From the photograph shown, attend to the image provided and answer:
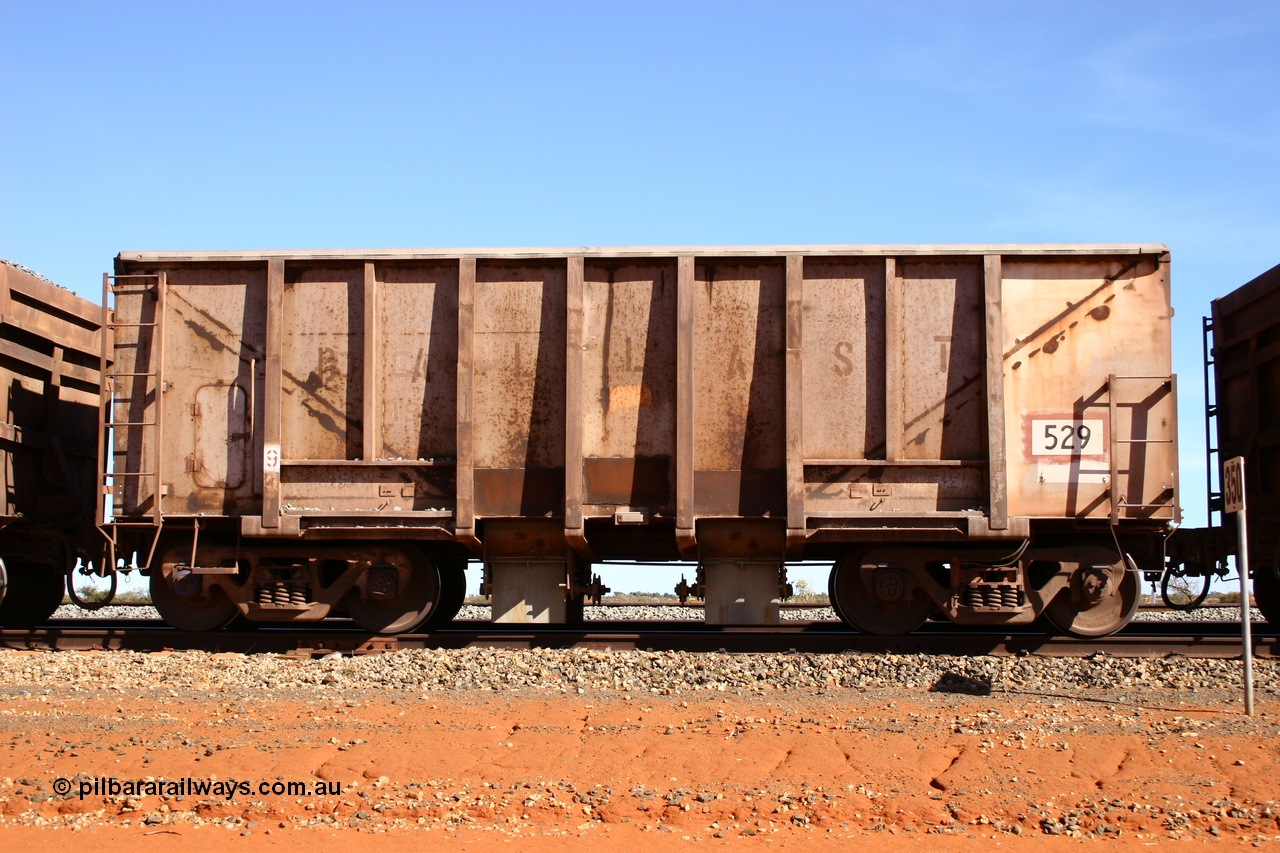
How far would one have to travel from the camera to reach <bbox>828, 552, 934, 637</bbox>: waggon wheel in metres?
10.0

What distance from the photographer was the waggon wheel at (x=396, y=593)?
33.5 ft

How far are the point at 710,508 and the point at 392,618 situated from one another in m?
3.22

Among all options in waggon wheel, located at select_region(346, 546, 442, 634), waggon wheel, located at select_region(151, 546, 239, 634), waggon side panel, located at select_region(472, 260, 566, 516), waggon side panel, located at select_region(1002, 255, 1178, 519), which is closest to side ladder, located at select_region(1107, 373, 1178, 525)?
waggon side panel, located at select_region(1002, 255, 1178, 519)

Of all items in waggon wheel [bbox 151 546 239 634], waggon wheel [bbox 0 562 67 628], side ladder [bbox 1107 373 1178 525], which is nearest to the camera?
side ladder [bbox 1107 373 1178 525]

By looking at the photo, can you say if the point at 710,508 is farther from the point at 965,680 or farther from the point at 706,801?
the point at 706,801

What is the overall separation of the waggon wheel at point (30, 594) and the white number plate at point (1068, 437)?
9.97m

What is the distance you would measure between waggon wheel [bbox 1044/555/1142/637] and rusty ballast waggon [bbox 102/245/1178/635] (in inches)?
1.0

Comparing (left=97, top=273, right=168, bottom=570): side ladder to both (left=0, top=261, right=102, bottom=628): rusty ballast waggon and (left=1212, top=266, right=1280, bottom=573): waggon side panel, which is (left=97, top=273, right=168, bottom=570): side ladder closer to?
(left=0, top=261, right=102, bottom=628): rusty ballast waggon

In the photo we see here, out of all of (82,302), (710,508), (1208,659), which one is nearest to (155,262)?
(82,302)

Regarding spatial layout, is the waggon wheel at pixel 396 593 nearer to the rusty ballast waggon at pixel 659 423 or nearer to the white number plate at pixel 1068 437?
the rusty ballast waggon at pixel 659 423

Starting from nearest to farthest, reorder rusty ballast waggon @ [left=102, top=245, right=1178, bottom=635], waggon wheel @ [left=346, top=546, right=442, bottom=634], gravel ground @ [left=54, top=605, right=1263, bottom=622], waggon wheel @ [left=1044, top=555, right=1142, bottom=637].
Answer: rusty ballast waggon @ [left=102, top=245, right=1178, bottom=635] < waggon wheel @ [left=1044, top=555, right=1142, bottom=637] < waggon wheel @ [left=346, top=546, right=442, bottom=634] < gravel ground @ [left=54, top=605, right=1263, bottom=622]

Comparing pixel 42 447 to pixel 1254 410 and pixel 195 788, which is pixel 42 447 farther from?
pixel 1254 410

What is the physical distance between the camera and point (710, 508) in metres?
9.86

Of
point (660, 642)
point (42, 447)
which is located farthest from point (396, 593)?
point (42, 447)
